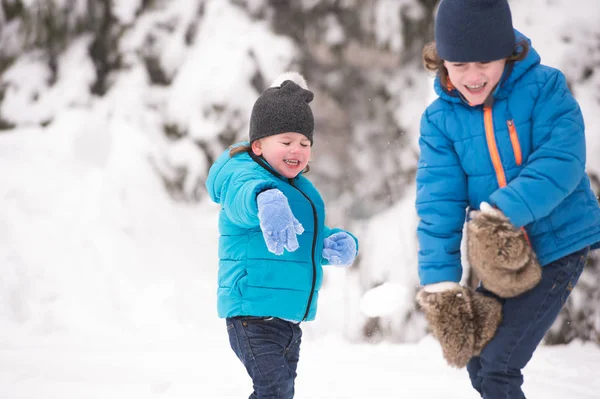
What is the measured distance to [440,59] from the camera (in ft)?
7.67

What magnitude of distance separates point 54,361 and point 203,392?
Result: 99cm

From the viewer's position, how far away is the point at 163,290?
15.6 ft

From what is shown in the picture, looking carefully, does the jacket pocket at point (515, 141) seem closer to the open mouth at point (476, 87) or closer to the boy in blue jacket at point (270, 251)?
the open mouth at point (476, 87)

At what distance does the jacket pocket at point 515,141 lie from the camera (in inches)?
85.6

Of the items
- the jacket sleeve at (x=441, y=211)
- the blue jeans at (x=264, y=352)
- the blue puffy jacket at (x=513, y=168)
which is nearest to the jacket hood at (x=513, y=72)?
the blue puffy jacket at (x=513, y=168)

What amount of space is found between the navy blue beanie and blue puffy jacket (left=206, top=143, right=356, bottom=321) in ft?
2.51

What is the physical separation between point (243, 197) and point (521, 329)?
3.34 ft

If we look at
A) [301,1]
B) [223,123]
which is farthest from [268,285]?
[301,1]

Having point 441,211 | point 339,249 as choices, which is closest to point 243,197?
point 339,249

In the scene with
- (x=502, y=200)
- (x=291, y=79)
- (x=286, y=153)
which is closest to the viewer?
(x=502, y=200)

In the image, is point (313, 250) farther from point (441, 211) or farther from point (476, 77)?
point (476, 77)

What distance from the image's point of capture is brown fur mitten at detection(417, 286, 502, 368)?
7.13 ft

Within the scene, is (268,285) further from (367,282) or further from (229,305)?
(367,282)

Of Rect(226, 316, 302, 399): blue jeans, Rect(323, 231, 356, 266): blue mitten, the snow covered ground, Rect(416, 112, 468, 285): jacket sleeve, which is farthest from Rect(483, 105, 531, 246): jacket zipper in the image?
the snow covered ground
